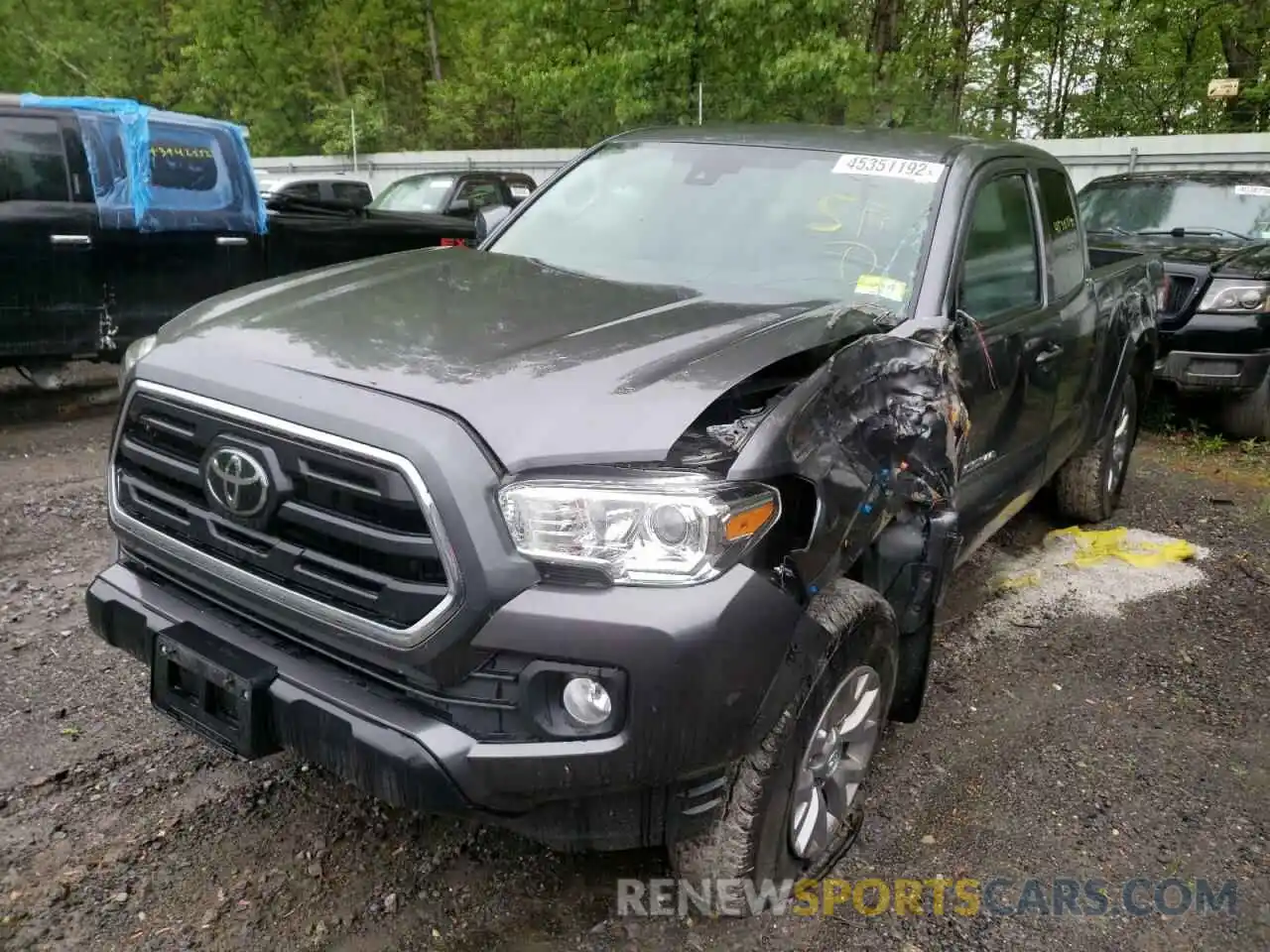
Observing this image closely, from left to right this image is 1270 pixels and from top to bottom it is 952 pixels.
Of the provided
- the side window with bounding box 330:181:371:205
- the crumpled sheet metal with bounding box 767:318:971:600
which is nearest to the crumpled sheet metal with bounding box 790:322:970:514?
the crumpled sheet metal with bounding box 767:318:971:600

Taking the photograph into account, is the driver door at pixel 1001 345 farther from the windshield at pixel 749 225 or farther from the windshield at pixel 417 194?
the windshield at pixel 417 194

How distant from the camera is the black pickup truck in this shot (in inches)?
76.4

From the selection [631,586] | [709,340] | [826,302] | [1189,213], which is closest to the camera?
[631,586]

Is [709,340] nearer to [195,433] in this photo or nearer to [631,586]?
[631,586]

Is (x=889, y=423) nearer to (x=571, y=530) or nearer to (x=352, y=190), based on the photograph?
(x=571, y=530)

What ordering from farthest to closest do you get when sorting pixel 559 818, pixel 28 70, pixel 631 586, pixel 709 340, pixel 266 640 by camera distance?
pixel 28 70 → pixel 709 340 → pixel 266 640 → pixel 559 818 → pixel 631 586

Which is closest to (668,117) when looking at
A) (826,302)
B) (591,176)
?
(591,176)

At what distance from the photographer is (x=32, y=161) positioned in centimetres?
619

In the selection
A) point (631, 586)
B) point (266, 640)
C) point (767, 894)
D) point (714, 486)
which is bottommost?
point (767, 894)

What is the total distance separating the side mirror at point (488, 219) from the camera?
156 inches

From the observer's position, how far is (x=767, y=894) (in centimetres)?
241

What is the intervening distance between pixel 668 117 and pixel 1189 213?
7642 millimetres

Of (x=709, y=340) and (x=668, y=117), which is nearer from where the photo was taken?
(x=709, y=340)

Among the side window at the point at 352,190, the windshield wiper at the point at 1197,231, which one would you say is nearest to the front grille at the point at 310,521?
the windshield wiper at the point at 1197,231
